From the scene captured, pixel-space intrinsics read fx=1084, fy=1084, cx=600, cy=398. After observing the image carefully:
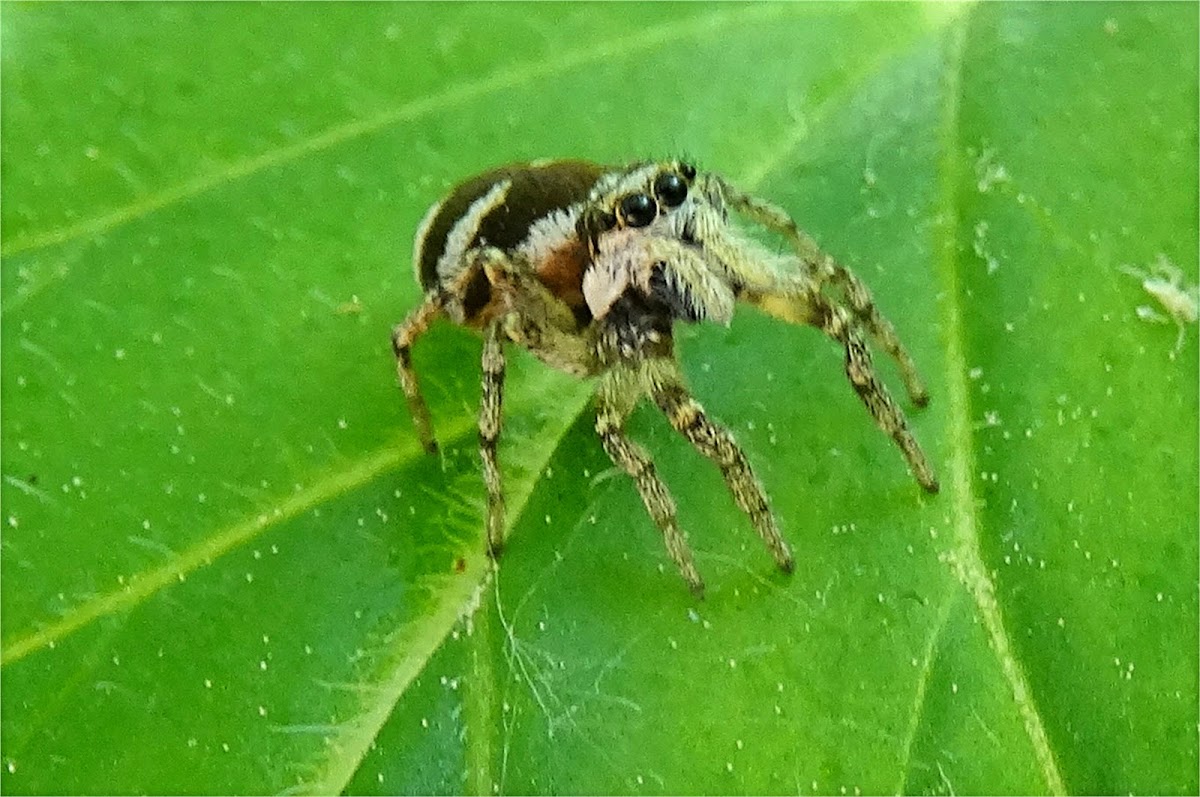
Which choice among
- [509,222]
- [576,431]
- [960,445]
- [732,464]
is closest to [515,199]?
[509,222]

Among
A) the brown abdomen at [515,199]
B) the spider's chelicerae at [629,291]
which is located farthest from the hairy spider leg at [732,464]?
the brown abdomen at [515,199]

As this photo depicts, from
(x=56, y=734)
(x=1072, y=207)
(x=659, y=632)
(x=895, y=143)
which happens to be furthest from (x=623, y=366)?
(x=56, y=734)

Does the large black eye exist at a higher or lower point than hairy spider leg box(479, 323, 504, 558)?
higher

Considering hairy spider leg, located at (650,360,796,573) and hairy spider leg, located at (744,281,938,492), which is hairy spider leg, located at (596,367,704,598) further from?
hairy spider leg, located at (744,281,938,492)

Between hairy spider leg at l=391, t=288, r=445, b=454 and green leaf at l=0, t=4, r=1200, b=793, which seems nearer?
green leaf at l=0, t=4, r=1200, b=793

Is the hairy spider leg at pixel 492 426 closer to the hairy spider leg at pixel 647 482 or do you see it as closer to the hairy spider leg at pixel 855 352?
the hairy spider leg at pixel 647 482

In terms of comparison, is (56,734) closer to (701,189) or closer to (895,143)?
(701,189)

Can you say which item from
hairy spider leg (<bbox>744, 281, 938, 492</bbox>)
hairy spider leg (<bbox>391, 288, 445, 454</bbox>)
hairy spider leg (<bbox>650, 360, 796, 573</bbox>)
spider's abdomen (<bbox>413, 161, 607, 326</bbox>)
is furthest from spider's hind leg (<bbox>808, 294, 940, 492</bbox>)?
hairy spider leg (<bbox>391, 288, 445, 454</bbox>)
